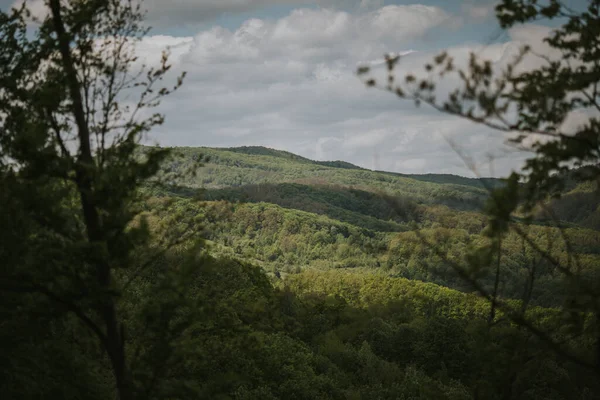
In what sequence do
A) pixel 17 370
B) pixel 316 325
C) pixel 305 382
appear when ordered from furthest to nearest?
pixel 316 325 < pixel 305 382 < pixel 17 370

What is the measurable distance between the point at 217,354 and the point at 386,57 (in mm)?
5939

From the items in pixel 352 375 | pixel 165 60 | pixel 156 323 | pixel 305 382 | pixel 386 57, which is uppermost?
pixel 165 60

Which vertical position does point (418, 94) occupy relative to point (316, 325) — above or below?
above

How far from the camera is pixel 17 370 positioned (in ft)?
28.7

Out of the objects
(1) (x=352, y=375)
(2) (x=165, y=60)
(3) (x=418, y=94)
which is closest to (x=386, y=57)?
(3) (x=418, y=94)

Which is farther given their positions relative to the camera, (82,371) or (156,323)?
(82,371)

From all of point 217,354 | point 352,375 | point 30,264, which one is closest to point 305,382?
point 352,375

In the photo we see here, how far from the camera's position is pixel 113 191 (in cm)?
782

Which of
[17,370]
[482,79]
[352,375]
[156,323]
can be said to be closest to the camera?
[482,79]

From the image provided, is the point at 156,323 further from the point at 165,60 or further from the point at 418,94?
the point at 418,94

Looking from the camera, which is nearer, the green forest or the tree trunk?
the green forest

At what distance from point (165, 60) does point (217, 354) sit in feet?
17.0

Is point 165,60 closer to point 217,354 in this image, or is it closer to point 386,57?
point 386,57

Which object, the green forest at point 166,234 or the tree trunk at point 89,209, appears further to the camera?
the tree trunk at point 89,209
